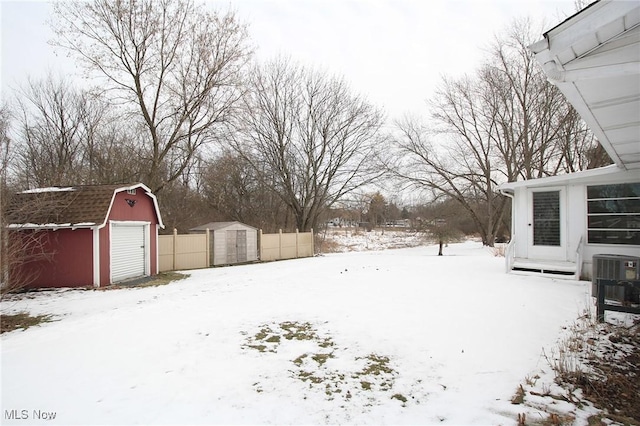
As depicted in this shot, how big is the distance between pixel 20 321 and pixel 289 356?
550 centimetres

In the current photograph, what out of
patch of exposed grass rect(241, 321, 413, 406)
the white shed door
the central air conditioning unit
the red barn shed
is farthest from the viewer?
the white shed door

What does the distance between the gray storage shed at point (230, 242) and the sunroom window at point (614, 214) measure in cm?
1373

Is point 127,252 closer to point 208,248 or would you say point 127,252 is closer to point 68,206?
point 68,206

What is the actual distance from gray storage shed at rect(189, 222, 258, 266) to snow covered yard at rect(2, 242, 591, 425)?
803 centimetres

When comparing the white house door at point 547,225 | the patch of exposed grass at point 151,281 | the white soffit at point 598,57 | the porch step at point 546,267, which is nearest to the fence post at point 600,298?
the white soffit at point 598,57

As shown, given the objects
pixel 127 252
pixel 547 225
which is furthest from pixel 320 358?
pixel 127 252

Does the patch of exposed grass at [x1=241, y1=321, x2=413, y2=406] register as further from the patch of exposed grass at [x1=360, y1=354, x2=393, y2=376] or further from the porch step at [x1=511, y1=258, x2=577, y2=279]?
the porch step at [x1=511, y1=258, x2=577, y2=279]

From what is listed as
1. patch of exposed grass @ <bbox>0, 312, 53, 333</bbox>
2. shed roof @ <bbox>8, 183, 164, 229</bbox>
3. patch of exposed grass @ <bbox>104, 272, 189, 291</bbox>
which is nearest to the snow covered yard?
patch of exposed grass @ <bbox>0, 312, 53, 333</bbox>

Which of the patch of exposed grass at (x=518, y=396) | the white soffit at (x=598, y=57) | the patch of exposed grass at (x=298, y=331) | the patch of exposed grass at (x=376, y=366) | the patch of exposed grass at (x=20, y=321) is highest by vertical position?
the white soffit at (x=598, y=57)

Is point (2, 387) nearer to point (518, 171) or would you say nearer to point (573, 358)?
point (573, 358)

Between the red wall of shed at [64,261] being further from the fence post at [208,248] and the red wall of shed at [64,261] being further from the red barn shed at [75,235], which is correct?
the fence post at [208,248]

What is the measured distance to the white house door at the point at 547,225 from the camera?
918 cm

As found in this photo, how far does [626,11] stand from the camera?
2568mm

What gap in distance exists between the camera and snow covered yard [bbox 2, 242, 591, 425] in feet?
9.92
